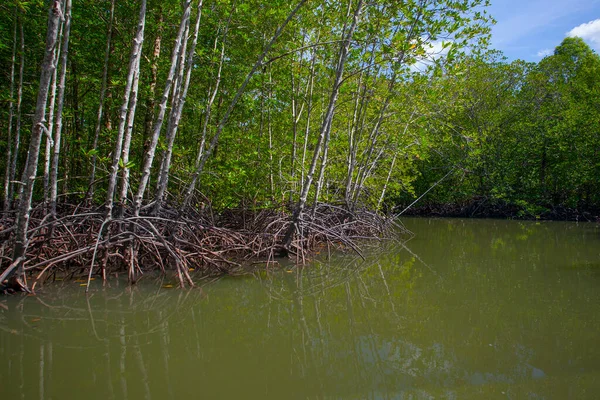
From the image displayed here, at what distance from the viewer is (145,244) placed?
16.1ft

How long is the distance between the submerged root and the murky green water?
0.40 m

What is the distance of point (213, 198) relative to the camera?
7730 mm

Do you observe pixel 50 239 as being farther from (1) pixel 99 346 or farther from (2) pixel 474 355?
(2) pixel 474 355

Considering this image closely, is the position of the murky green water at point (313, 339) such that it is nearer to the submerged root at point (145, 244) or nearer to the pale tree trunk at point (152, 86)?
the submerged root at point (145, 244)

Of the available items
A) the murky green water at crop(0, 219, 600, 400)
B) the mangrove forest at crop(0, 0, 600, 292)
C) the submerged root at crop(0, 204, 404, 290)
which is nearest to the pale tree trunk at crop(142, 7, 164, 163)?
the mangrove forest at crop(0, 0, 600, 292)

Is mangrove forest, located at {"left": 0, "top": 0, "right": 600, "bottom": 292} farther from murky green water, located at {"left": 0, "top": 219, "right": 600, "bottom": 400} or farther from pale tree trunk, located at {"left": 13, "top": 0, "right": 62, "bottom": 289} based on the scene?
murky green water, located at {"left": 0, "top": 219, "right": 600, "bottom": 400}

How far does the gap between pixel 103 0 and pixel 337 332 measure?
21.1ft

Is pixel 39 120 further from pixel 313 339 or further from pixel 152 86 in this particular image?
pixel 152 86

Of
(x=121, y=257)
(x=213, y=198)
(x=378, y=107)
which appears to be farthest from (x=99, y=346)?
(x=378, y=107)

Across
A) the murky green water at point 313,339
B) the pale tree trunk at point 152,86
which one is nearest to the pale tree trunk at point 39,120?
the murky green water at point 313,339

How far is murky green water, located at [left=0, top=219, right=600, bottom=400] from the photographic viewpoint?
226 centimetres

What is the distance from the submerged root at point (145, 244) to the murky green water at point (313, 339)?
0.40 metres

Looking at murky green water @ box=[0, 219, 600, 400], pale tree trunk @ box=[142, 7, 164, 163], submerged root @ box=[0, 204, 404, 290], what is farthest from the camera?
pale tree trunk @ box=[142, 7, 164, 163]

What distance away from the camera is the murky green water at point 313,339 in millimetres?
2264
